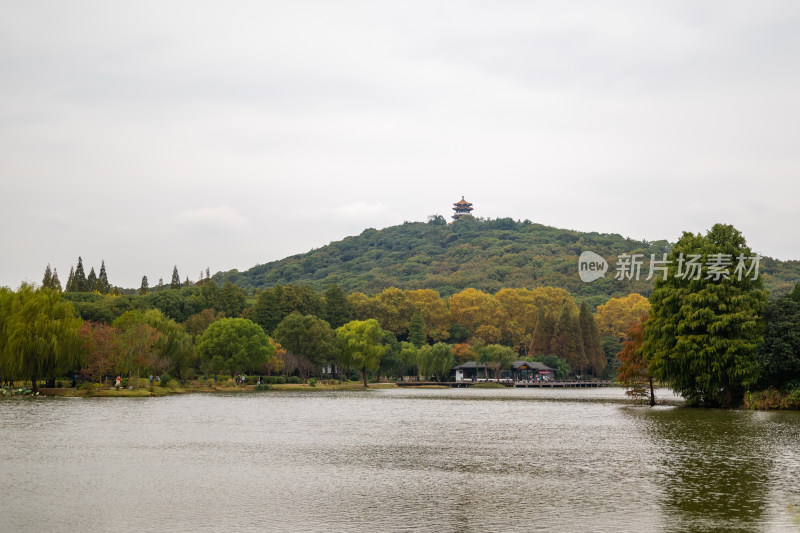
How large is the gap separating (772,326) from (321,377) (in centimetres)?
7697

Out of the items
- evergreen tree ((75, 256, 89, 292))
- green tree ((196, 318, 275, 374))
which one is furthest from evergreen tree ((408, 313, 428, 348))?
evergreen tree ((75, 256, 89, 292))

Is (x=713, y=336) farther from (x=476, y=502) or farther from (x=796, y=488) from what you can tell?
(x=476, y=502)

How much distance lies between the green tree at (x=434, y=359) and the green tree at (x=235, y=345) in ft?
138

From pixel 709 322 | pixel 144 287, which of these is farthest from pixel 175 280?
pixel 709 322

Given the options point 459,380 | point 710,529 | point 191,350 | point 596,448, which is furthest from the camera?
point 459,380

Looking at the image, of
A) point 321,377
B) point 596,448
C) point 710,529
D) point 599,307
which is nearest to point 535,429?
point 596,448

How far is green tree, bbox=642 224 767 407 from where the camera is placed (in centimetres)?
5322

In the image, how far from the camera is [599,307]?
179375 millimetres

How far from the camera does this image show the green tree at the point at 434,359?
132 metres

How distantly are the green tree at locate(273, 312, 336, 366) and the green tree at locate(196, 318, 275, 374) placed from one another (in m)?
10.1

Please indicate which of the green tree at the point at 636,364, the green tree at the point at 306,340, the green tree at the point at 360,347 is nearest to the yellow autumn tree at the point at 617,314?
the green tree at the point at 360,347

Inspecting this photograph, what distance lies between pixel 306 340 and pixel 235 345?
14833mm

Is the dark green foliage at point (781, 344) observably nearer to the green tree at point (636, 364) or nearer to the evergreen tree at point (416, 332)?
the green tree at point (636, 364)

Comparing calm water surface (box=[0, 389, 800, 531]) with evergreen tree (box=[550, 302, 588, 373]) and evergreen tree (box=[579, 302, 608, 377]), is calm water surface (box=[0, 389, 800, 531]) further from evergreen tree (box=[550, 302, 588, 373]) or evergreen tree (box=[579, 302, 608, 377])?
evergreen tree (box=[579, 302, 608, 377])
